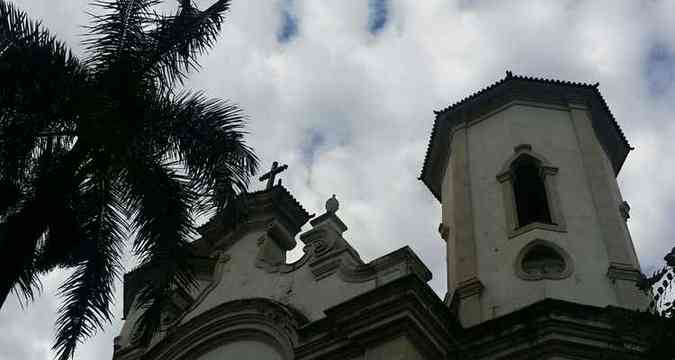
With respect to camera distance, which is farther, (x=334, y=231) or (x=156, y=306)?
(x=334, y=231)

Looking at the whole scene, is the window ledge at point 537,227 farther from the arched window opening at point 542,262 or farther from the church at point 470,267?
the arched window opening at point 542,262

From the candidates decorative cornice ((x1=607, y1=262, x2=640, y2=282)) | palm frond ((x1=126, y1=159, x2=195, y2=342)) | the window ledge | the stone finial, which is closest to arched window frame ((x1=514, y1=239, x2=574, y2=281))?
the window ledge

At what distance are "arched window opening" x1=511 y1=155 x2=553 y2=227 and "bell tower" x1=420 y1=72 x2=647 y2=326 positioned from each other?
2cm

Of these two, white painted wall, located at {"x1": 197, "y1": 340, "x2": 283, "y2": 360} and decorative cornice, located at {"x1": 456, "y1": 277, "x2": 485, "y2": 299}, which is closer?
decorative cornice, located at {"x1": 456, "y1": 277, "x2": 485, "y2": 299}

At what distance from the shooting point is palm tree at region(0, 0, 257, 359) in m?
11.6

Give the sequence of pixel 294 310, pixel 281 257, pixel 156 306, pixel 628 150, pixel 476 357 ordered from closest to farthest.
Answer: pixel 156 306, pixel 476 357, pixel 294 310, pixel 281 257, pixel 628 150

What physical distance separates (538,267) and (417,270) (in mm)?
2524

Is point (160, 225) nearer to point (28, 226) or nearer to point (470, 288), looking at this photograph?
point (28, 226)

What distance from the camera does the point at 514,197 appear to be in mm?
18516

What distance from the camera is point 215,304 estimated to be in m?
18.8

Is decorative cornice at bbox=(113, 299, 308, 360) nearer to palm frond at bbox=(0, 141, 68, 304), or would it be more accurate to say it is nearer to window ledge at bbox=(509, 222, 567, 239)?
window ledge at bbox=(509, 222, 567, 239)

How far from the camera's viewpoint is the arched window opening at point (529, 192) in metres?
18.1

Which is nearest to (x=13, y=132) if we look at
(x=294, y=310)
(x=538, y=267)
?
(x=294, y=310)

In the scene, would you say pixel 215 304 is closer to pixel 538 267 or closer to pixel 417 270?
pixel 417 270
